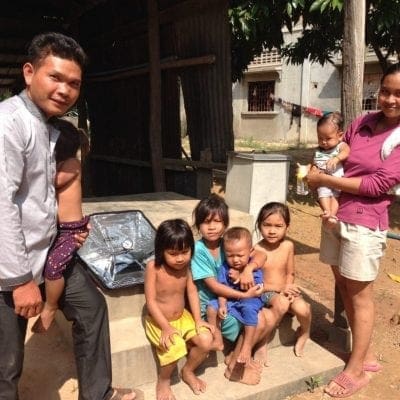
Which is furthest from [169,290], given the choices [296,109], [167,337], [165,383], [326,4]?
[296,109]

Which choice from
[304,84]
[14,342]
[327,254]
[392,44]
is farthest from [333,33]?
[304,84]

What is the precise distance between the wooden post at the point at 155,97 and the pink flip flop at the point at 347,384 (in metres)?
3.33

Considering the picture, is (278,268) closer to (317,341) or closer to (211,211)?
(211,211)

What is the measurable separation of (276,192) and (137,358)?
2.00 meters

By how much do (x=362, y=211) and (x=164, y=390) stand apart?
1.52 m

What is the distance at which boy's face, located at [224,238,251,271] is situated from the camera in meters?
2.65

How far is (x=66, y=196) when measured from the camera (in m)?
2.09

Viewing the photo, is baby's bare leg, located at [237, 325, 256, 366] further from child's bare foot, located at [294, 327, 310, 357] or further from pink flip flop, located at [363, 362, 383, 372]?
pink flip flop, located at [363, 362, 383, 372]

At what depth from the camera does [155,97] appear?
5426 mm

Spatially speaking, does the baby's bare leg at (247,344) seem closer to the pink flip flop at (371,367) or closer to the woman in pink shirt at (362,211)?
the woman in pink shirt at (362,211)

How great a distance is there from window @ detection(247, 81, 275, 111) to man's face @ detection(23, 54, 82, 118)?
18.1 m

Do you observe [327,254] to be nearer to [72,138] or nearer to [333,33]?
[72,138]

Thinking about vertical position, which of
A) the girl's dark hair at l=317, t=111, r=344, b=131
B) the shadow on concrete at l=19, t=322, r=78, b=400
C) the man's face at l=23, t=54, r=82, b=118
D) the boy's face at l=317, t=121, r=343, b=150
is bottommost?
the shadow on concrete at l=19, t=322, r=78, b=400

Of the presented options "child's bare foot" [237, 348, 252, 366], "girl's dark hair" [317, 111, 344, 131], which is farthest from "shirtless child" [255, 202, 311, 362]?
"girl's dark hair" [317, 111, 344, 131]
